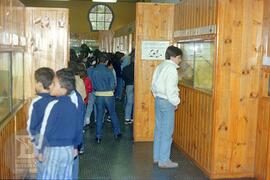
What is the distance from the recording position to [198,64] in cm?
560

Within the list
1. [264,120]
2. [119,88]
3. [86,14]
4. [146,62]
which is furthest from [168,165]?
[86,14]

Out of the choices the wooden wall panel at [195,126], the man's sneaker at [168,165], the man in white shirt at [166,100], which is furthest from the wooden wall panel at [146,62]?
the man's sneaker at [168,165]

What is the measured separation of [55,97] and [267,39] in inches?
103

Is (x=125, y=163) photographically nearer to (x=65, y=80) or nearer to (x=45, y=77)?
(x=45, y=77)

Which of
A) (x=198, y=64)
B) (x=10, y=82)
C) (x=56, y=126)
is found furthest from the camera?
(x=198, y=64)

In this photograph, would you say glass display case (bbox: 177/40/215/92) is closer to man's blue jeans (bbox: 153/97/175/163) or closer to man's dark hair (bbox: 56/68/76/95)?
man's blue jeans (bbox: 153/97/175/163)

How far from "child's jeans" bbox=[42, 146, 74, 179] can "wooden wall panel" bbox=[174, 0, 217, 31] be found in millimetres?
2408

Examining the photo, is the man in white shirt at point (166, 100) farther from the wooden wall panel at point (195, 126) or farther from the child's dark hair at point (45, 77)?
the child's dark hair at point (45, 77)

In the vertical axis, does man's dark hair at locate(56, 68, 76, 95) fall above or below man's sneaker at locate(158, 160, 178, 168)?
above

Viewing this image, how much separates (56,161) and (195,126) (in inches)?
102

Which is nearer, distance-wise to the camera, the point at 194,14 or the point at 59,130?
the point at 59,130

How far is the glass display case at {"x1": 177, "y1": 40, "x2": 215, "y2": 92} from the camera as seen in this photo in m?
5.04

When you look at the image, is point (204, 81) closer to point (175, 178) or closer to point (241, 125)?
point (241, 125)

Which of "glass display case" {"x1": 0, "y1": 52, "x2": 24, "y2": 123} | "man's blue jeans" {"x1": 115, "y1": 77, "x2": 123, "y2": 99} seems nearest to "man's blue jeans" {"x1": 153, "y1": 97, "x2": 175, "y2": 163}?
"glass display case" {"x1": 0, "y1": 52, "x2": 24, "y2": 123}
